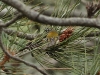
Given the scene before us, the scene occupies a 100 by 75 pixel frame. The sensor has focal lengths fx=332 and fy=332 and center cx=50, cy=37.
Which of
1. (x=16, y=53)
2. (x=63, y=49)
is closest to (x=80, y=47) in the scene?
(x=63, y=49)

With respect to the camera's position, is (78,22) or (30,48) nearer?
(78,22)

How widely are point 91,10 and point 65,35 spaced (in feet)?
0.77

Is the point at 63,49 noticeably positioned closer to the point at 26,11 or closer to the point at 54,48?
the point at 54,48

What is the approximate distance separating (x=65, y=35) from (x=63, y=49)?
0.15 feet

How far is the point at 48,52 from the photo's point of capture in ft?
2.61

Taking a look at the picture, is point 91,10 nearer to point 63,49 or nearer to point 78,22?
point 78,22

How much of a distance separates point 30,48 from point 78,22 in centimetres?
32

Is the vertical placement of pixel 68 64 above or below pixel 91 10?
below

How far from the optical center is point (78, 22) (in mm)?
480

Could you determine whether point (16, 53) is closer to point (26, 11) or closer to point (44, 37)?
point (44, 37)

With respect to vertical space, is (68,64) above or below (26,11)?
below

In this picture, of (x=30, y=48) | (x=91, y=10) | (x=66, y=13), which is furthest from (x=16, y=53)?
(x=91, y=10)

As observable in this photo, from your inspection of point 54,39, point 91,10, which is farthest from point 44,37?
point 91,10

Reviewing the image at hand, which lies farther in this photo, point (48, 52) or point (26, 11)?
point (48, 52)
